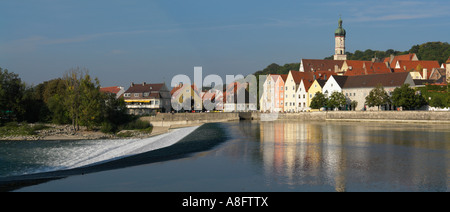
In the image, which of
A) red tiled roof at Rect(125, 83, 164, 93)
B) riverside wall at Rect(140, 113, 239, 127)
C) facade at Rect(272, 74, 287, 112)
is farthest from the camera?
facade at Rect(272, 74, 287, 112)

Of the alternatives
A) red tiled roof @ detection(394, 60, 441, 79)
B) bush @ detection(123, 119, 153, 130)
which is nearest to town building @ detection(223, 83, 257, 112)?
red tiled roof @ detection(394, 60, 441, 79)

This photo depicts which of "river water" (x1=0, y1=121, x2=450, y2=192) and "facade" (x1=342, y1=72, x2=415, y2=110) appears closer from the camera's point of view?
"river water" (x1=0, y1=121, x2=450, y2=192)

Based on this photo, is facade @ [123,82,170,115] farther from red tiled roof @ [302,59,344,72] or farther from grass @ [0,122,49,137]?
red tiled roof @ [302,59,344,72]

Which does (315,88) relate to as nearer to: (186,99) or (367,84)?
(367,84)

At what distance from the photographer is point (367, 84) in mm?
91688

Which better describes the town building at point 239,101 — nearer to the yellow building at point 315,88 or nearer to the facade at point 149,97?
the facade at point 149,97

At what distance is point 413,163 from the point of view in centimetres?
2445

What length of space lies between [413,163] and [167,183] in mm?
14755

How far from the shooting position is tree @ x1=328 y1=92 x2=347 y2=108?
89.7 m

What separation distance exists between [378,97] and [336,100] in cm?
969

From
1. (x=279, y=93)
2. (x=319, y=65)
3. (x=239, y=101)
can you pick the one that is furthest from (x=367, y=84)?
(x=319, y=65)

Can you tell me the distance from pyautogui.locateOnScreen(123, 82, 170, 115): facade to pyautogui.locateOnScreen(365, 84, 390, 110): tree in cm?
4780
